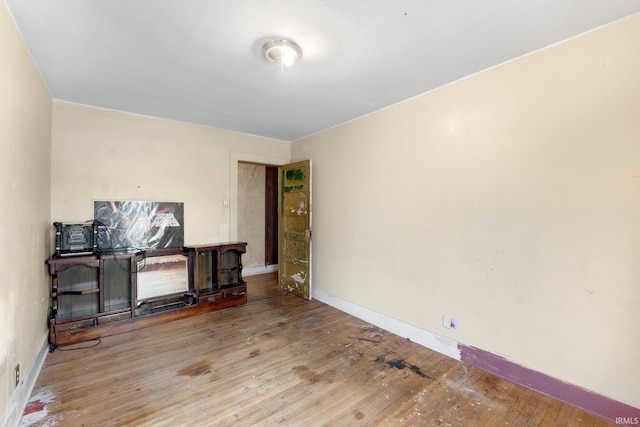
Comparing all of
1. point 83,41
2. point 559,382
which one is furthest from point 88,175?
point 559,382

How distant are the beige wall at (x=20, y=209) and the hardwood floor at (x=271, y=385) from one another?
0.43 m

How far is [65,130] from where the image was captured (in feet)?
9.90

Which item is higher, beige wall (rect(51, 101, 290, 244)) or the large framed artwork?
beige wall (rect(51, 101, 290, 244))

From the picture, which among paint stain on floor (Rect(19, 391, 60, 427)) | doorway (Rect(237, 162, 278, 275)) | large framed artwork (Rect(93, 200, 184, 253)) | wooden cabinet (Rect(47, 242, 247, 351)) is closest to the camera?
paint stain on floor (Rect(19, 391, 60, 427))

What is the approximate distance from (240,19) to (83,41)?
1.21 meters

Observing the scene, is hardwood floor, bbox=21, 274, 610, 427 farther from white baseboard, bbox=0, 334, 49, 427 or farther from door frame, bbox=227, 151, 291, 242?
door frame, bbox=227, 151, 291, 242

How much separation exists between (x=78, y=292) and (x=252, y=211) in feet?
10.7

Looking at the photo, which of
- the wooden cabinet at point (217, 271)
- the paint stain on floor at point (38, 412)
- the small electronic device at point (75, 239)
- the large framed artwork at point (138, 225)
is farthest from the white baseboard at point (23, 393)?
the wooden cabinet at point (217, 271)

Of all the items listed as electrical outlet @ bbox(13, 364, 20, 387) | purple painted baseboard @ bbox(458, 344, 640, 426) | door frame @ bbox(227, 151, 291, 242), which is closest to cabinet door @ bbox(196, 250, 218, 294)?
door frame @ bbox(227, 151, 291, 242)

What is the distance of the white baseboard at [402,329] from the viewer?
2.55 m

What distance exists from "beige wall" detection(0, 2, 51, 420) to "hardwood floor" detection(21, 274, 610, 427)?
0.43m

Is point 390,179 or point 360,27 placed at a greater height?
point 360,27

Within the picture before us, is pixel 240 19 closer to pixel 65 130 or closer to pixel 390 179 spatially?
pixel 390 179

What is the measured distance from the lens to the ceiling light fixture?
6.27 feet
